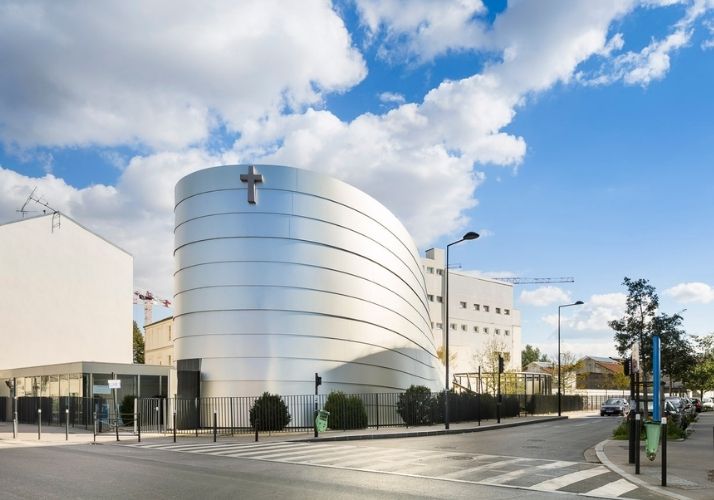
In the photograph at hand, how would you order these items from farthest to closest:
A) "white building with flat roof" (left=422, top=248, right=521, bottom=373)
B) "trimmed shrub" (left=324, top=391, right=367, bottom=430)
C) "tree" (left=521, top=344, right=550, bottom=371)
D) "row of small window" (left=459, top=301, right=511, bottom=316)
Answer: "tree" (left=521, top=344, right=550, bottom=371) < "row of small window" (left=459, top=301, right=511, bottom=316) < "white building with flat roof" (left=422, top=248, right=521, bottom=373) < "trimmed shrub" (left=324, top=391, right=367, bottom=430)

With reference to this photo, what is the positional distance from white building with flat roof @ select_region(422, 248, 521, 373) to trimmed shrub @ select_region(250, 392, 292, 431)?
214ft

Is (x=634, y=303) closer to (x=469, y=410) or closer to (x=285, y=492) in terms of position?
(x=469, y=410)

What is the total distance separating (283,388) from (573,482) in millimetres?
22492

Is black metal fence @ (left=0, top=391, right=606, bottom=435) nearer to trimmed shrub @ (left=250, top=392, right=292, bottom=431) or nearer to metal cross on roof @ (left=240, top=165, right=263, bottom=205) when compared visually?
trimmed shrub @ (left=250, top=392, right=292, bottom=431)

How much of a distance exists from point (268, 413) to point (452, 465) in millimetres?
15717

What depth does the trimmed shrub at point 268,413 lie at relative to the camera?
31.1 metres

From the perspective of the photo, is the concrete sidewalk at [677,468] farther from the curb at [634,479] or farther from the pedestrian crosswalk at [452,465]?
the pedestrian crosswalk at [452,465]

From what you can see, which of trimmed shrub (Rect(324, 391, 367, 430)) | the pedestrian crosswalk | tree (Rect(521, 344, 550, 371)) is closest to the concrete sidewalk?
the pedestrian crosswalk

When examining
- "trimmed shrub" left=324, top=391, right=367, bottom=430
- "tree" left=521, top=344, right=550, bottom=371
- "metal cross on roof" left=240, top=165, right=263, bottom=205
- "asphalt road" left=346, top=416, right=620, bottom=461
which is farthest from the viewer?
"tree" left=521, top=344, right=550, bottom=371

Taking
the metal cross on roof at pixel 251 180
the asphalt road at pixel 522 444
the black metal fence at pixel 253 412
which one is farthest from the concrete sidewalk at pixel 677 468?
the metal cross on roof at pixel 251 180

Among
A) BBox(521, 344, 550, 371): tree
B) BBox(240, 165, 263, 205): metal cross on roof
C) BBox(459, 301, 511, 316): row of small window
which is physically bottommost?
BBox(521, 344, 550, 371): tree

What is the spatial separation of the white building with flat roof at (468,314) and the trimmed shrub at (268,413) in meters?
65.3

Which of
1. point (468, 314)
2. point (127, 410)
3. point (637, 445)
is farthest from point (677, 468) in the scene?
point (468, 314)

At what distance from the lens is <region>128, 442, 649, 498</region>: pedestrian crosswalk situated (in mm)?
13336
